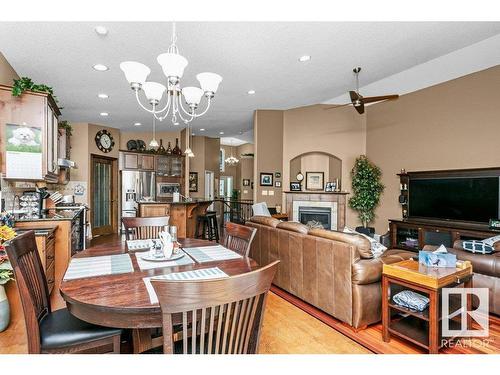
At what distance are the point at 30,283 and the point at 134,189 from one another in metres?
6.69

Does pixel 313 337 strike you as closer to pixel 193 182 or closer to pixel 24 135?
pixel 24 135

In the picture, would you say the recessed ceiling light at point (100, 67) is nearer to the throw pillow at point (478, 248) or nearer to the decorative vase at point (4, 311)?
the decorative vase at point (4, 311)

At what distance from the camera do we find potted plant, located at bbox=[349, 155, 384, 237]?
597cm

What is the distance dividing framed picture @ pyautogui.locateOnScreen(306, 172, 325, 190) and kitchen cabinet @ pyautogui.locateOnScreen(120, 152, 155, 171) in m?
4.55

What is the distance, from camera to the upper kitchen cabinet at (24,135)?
3094 mm

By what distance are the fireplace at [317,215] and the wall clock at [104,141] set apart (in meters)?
5.43

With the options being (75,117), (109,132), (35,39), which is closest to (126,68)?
(35,39)

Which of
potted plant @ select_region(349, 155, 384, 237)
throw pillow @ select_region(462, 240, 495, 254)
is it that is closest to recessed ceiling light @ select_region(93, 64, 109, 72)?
throw pillow @ select_region(462, 240, 495, 254)

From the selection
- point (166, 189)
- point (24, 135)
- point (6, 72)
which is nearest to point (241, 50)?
point (24, 135)

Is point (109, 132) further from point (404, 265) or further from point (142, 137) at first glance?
point (404, 265)

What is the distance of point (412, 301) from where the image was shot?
84.6 inches

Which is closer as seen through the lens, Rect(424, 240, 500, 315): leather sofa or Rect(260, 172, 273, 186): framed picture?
Rect(424, 240, 500, 315): leather sofa

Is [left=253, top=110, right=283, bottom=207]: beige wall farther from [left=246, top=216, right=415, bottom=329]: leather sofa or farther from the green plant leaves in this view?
[left=246, top=216, right=415, bottom=329]: leather sofa

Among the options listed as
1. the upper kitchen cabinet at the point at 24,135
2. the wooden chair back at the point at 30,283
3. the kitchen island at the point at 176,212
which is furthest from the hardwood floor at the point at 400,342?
the kitchen island at the point at 176,212
